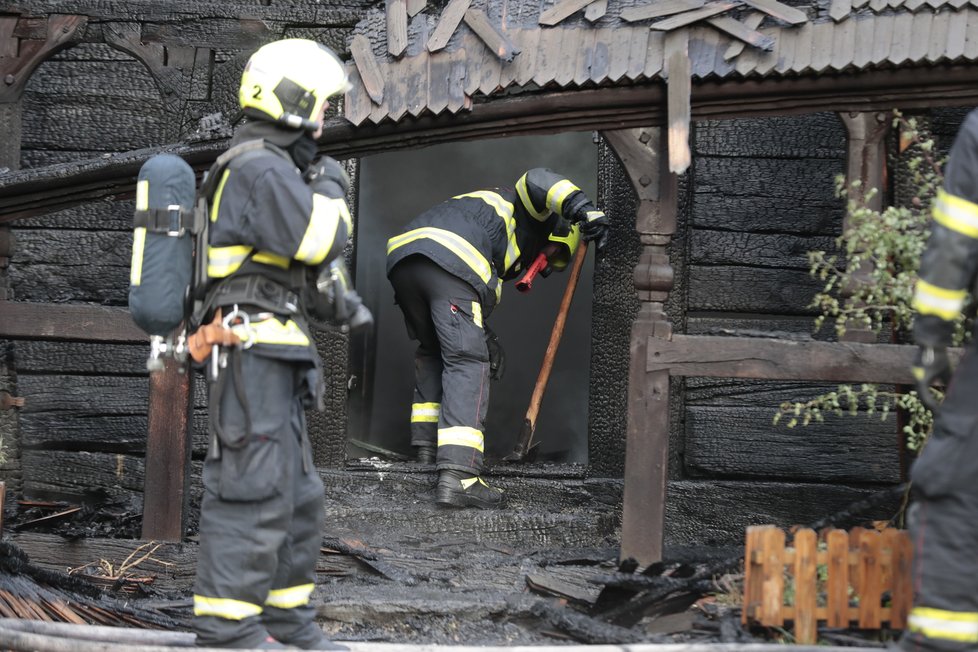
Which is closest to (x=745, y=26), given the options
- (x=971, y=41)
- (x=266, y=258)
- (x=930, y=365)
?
Answer: (x=971, y=41)

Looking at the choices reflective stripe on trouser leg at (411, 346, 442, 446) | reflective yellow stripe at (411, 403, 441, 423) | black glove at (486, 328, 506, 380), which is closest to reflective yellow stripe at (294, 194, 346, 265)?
reflective stripe on trouser leg at (411, 346, 442, 446)

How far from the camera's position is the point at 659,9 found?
5793 mm

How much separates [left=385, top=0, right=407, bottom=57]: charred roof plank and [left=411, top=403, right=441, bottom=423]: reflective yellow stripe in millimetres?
2191

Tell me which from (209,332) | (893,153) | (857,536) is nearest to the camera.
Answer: (209,332)

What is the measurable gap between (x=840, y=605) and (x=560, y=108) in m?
2.49

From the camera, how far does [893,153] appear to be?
6891mm

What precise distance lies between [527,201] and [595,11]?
1.65 metres

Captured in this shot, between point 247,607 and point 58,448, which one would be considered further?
point 58,448

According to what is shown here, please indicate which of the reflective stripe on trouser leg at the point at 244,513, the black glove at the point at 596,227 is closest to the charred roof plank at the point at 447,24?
the black glove at the point at 596,227

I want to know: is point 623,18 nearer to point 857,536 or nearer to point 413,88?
point 413,88

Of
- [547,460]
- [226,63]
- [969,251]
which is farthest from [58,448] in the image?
[969,251]

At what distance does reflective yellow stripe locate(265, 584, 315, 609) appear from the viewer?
4531mm

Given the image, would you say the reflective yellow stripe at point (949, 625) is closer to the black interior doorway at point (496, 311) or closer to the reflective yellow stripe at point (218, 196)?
the reflective yellow stripe at point (218, 196)

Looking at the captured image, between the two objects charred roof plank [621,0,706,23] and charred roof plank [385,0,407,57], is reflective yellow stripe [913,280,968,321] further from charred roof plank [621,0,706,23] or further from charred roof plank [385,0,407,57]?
charred roof plank [385,0,407,57]
